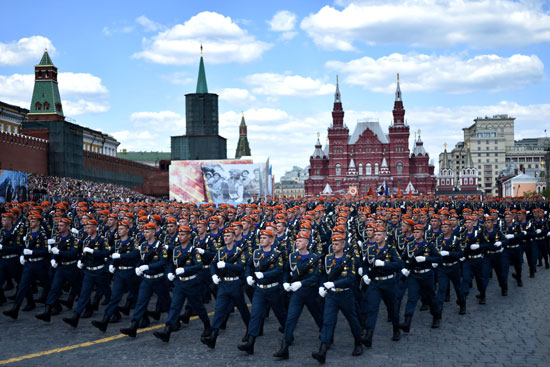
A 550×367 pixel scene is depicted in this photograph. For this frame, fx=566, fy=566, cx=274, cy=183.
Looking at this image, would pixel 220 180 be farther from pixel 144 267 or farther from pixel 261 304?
pixel 261 304

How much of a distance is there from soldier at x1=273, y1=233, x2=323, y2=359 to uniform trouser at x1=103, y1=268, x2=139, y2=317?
10.3 feet

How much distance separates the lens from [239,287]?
9359 mm

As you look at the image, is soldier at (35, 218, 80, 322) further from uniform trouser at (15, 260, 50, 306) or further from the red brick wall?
the red brick wall

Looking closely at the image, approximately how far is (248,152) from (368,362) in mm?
162544

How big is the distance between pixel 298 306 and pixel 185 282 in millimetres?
2074

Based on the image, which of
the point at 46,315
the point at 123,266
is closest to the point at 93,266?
the point at 123,266

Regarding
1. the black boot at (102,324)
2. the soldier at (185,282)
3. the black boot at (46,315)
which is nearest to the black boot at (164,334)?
the soldier at (185,282)

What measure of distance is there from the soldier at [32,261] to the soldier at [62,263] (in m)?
0.26

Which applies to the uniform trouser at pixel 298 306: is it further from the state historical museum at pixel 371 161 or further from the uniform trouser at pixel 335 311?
the state historical museum at pixel 371 161

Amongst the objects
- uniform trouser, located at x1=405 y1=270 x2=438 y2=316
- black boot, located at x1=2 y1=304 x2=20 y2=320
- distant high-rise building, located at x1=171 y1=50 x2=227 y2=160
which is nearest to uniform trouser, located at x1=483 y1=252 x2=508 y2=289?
uniform trouser, located at x1=405 y1=270 x2=438 y2=316

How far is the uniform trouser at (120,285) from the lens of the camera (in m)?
10.1

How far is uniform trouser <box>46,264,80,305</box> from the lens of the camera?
35.8 feet

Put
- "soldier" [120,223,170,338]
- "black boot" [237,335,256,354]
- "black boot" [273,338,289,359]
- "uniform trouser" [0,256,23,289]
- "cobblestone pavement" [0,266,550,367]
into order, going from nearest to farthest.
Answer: "cobblestone pavement" [0,266,550,367] → "black boot" [273,338,289,359] → "black boot" [237,335,256,354] → "soldier" [120,223,170,338] → "uniform trouser" [0,256,23,289]

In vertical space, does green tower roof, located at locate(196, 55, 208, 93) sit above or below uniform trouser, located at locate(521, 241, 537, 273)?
above
